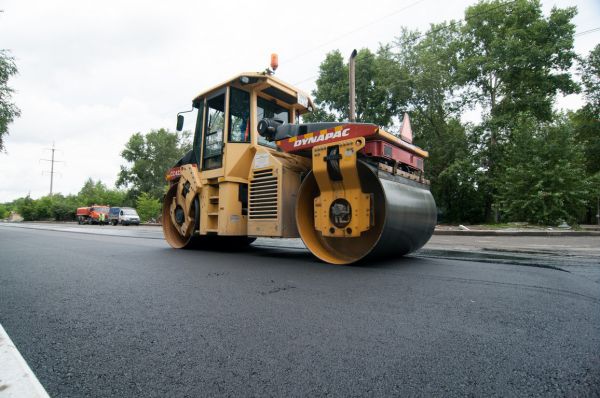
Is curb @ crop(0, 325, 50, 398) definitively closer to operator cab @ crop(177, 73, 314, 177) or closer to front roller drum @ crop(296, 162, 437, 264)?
front roller drum @ crop(296, 162, 437, 264)

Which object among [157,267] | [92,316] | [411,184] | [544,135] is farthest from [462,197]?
[92,316]

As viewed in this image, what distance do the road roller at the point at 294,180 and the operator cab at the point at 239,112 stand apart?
0.02 m

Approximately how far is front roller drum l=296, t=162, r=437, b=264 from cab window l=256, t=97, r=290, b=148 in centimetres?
146

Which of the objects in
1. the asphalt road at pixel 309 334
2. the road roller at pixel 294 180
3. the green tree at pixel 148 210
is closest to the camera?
the asphalt road at pixel 309 334

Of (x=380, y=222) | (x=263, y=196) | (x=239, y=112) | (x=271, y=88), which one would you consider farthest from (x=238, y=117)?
(x=380, y=222)

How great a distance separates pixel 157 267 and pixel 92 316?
6.58 feet

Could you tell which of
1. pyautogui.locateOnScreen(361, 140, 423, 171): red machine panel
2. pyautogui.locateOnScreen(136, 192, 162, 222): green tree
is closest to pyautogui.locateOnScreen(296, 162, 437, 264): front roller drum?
pyautogui.locateOnScreen(361, 140, 423, 171): red machine panel

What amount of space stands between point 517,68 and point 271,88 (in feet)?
69.9

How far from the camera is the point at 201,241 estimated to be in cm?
668

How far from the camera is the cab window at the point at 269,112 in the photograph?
18.8 feet

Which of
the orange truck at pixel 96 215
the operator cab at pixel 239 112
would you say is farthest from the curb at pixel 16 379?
the orange truck at pixel 96 215

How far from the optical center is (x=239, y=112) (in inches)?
224

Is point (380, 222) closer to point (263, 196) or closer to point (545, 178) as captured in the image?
point (263, 196)

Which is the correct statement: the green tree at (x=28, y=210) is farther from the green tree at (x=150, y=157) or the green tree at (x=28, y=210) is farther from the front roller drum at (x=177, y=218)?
the front roller drum at (x=177, y=218)
